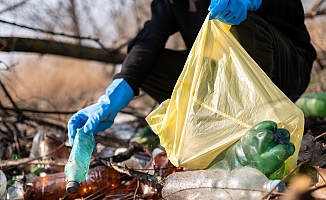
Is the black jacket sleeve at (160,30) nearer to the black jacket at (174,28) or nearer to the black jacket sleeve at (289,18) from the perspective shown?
the black jacket at (174,28)

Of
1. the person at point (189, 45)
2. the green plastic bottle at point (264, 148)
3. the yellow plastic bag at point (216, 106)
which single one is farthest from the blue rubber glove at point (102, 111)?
the green plastic bottle at point (264, 148)

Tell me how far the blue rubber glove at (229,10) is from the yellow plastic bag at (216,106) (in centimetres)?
4

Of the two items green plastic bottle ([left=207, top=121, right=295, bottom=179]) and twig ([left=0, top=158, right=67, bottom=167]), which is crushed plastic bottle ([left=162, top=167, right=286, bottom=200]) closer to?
green plastic bottle ([left=207, top=121, right=295, bottom=179])

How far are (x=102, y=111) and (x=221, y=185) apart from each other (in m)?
0.64

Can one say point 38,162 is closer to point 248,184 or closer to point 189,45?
point 189,45

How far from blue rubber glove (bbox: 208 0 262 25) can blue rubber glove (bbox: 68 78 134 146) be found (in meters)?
0.49

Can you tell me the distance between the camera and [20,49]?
229cm

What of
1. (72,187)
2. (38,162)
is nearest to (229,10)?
(72,187)

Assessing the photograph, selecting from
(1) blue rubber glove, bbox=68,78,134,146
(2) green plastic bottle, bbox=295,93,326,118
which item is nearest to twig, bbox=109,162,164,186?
(1) blue rubber glove, bbox=68,78,134,146

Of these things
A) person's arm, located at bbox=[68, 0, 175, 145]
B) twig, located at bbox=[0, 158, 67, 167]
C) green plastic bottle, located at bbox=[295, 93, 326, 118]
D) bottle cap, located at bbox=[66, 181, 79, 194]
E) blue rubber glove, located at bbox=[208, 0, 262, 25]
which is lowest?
green plastic bottle, located at bbox=[295, 93, 326, 118]

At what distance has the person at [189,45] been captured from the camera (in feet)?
5.04

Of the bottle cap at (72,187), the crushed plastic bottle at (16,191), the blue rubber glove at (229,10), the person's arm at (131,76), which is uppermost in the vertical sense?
the blue rubber glove at (229,10)

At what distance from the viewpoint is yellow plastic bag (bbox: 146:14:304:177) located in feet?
4.03

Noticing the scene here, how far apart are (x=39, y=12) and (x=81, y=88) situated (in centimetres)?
337
